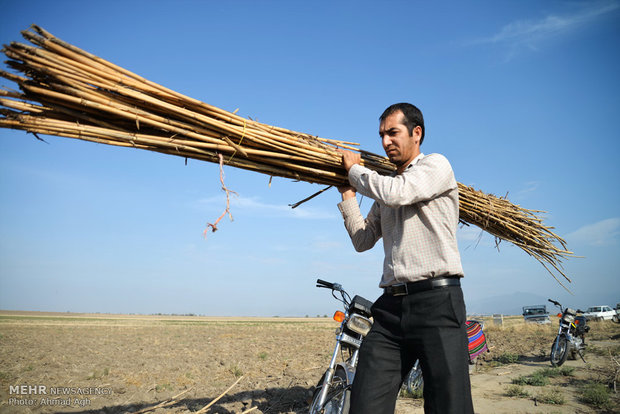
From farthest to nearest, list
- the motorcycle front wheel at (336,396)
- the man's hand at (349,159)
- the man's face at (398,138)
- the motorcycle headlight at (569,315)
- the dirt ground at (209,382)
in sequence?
the motorcycle headlight at (569,315)
the dirt ground at (209,382)
the motorcycle front wheel at (336,396)
the man's hand at (349,159)
the man's face at (398,138)

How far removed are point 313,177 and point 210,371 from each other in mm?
6330

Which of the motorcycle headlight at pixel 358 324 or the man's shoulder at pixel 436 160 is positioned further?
the motorcycle headlight at pixel 358 324

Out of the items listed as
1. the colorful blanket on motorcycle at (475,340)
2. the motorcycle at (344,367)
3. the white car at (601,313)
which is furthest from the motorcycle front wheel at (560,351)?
the white car at (601,313)

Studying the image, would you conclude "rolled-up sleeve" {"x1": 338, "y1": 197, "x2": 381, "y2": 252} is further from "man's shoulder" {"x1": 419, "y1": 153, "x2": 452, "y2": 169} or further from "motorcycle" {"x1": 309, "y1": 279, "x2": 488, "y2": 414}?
"motorcycle" {"x1": 309, "y1": 279, "x2": 488, "y2": 414}

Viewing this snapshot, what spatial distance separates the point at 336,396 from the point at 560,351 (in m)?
6.75

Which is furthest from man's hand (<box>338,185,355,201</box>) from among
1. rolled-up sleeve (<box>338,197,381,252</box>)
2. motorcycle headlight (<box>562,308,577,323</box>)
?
motorcycle headlight (<box>562,308,577,323</box>)

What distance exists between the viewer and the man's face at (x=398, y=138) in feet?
Answer: 6.72

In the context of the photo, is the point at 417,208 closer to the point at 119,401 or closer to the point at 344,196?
the point at 344,196

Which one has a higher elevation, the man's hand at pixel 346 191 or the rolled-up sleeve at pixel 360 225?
the man's hand at pixel 346 191

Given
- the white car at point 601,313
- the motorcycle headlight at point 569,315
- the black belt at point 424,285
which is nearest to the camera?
the black belt at point 424,285

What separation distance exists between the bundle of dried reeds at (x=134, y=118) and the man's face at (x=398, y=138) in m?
0.47

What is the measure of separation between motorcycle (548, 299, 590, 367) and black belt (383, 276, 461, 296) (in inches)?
297

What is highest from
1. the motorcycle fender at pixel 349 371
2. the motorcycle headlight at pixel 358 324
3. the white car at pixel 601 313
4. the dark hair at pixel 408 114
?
the dark hair at pixel 408 114

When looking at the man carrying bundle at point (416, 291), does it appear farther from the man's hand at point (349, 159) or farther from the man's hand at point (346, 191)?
the man's hand at point (346, 191)
